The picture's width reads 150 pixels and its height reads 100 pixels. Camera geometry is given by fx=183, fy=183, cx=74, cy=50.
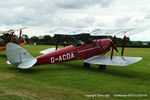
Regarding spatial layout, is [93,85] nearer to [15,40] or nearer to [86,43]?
[86,43]

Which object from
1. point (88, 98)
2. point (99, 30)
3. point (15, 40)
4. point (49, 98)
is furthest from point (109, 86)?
point (15, 40)

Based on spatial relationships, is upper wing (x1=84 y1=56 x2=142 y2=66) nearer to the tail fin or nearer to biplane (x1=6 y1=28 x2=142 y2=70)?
biplane (x1=6 y1=28 x2=142 y2=70)

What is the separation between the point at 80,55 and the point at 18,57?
3.51 m

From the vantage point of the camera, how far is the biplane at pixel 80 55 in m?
8.22

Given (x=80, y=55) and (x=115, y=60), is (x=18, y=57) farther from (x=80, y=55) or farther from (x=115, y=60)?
(x=115, y=60)

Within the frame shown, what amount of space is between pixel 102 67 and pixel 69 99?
16.9ft

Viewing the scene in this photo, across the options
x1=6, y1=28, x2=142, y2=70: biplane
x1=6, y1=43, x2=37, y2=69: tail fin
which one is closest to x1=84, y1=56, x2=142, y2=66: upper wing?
x1=6, y1=28, x2=142, y2=70: biplane

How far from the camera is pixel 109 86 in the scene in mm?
6422

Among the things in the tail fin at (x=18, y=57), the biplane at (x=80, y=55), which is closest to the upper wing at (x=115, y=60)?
the biplane at (x=80, y=55)

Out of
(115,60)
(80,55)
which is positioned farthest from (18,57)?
(115,60)

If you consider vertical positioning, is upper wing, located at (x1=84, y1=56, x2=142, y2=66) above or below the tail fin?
below

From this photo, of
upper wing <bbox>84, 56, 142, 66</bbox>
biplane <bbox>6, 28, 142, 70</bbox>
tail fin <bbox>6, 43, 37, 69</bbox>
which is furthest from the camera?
upper wing <bbox>84, 56, 142, 66</bbox>

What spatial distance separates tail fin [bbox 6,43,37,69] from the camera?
800cm

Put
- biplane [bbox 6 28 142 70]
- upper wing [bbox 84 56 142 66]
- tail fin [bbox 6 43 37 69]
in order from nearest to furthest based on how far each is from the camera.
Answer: tail fin [bbox 6 43 37 69]
biplane [bbox 6 28 142 70]
upper wing [bbox 84 56 142 66]
